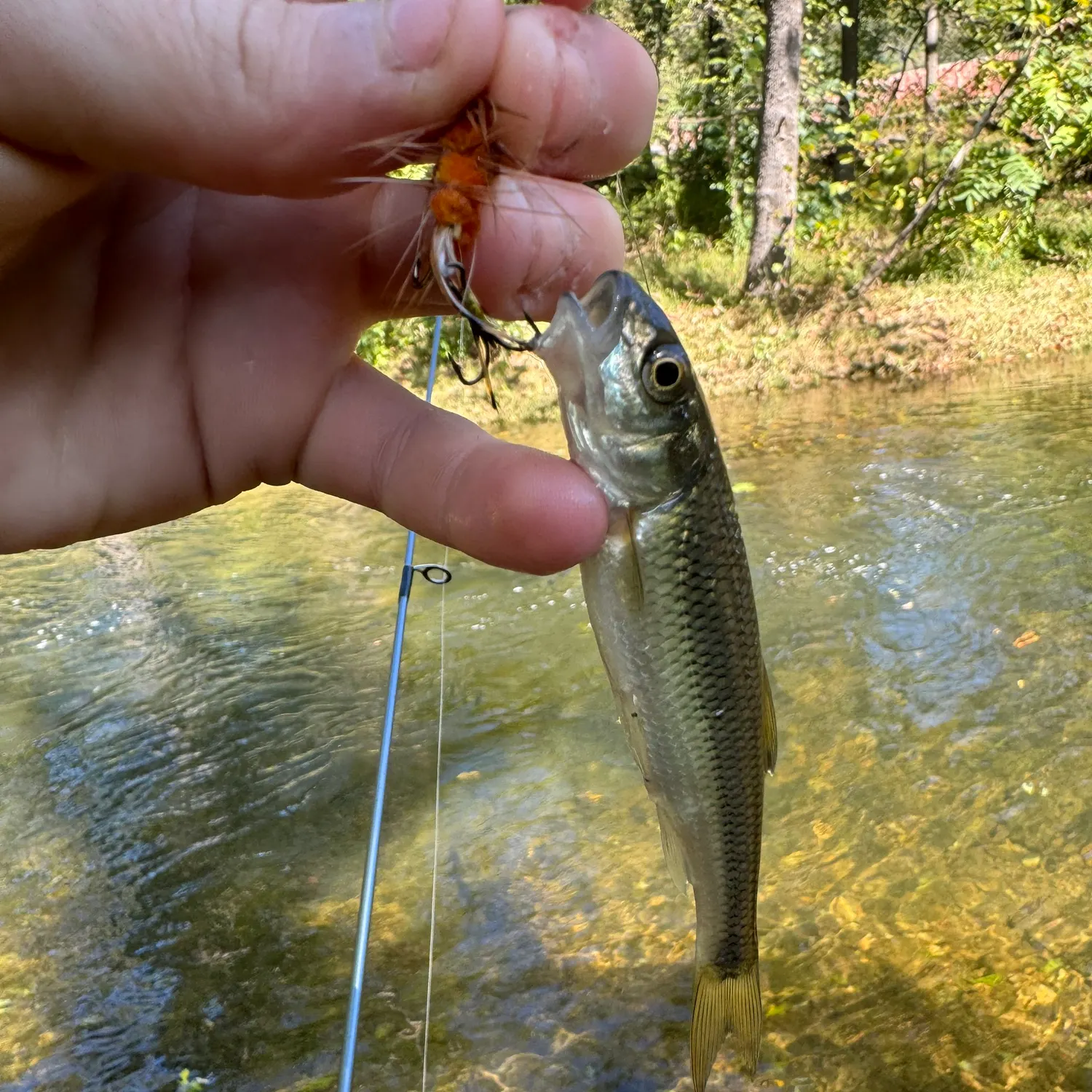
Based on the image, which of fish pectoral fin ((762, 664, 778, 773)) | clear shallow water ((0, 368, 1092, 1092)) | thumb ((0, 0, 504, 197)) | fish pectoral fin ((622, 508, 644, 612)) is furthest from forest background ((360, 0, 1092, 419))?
thumb ((0, 0, 504, 197))

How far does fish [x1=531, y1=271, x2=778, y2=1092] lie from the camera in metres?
1.98

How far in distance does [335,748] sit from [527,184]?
409cm

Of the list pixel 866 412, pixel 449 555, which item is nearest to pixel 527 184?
pixel 449 555

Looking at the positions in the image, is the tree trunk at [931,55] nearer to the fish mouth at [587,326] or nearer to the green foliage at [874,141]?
the green foliage at [874,141]

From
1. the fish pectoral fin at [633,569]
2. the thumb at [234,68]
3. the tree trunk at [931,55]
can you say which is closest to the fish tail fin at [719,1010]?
the fish pectoral fin at [633,569]

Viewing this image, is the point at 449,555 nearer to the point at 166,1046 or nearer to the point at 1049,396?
the point at 166,1046

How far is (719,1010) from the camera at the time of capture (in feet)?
8.84

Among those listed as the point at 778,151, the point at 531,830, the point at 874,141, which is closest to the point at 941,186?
the point at 874,141

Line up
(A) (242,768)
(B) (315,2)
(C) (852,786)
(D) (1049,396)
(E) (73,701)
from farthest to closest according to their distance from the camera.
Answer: (D) (1049,396)
(E) (73,701)
(A) (242,768)
(C) (852,786)
(B) (315,2)

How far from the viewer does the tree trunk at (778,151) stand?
13812 mm

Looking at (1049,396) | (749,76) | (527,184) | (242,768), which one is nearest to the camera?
(527,184)

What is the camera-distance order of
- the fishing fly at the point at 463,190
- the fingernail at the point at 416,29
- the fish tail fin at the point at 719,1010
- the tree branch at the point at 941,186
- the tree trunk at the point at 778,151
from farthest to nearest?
the tree branch at the point at 941,186 < the tree trunk at the point at 778,151 < the fish tail fin at the point at 719,1010 < the fishing fly at the point at 463,190 < the fingernail at the point at 416,29

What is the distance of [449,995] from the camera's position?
3896mm

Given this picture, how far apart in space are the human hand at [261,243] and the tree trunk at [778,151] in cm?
1306
